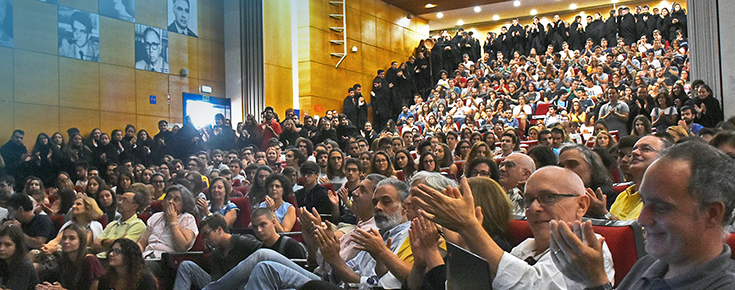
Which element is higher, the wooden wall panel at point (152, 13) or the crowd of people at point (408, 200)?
the wooden wall panel at point (152, 13)

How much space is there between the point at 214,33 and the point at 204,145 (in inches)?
162

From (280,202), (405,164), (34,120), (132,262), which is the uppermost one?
→ (34,120)

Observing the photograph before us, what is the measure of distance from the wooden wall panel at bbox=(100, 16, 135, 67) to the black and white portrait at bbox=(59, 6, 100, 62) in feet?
0.37

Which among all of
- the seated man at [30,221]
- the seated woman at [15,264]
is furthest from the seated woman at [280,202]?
the seated man at [30,221]

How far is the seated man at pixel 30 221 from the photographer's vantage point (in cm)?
487

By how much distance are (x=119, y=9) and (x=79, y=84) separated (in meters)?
1.54

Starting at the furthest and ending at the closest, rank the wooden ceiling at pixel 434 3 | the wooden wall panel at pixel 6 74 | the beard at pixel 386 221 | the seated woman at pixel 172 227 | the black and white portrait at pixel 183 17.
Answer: the wooden ceiling at pixel 434 3 → the black and white portrait at pixel 183 17 → the wooden wall panel at pixel 6 74 → the seated woman at pixel 172 227 → the beard at pixel 386 221

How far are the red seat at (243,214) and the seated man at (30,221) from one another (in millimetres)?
1417

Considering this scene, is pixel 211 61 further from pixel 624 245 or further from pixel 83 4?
pixel 624 245

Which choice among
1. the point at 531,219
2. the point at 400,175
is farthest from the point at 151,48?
the point at 531,219

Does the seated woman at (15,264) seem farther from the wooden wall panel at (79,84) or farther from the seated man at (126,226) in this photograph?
the wooden wall panel at (79,84)

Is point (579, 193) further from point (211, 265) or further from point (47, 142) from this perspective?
point (47, 142)

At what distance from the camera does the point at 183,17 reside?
1298 centimetres

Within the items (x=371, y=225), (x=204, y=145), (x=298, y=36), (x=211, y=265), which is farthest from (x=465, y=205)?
(x=298, y=36)
